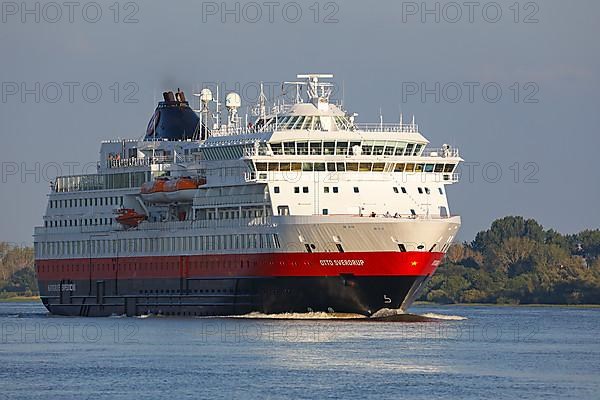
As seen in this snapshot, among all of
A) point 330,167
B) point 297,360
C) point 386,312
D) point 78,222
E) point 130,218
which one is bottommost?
point 297,360

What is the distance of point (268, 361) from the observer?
71.2 metres

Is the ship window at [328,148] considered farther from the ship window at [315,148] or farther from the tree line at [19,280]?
the tree line at [19,280]

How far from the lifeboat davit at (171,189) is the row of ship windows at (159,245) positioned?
212 centimetres

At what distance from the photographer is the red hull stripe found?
8938 cm

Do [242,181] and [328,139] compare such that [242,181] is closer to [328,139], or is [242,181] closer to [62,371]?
[328,139]

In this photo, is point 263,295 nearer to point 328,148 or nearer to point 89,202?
point 328,148

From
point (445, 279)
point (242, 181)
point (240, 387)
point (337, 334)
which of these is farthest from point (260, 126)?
point (445, 279)

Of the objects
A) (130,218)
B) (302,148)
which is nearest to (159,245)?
(130,218)

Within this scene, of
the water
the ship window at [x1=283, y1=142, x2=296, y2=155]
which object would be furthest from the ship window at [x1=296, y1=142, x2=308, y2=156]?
the water

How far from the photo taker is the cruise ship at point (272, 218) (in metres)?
89.9

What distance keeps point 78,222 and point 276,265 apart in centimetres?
2181

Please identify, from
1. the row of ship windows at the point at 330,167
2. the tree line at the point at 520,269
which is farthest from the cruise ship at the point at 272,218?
the tree line at the point at 520,269

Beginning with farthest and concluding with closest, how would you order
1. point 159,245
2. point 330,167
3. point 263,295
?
point 159,245, point 330,167, point 263,295

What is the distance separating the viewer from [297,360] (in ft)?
234
